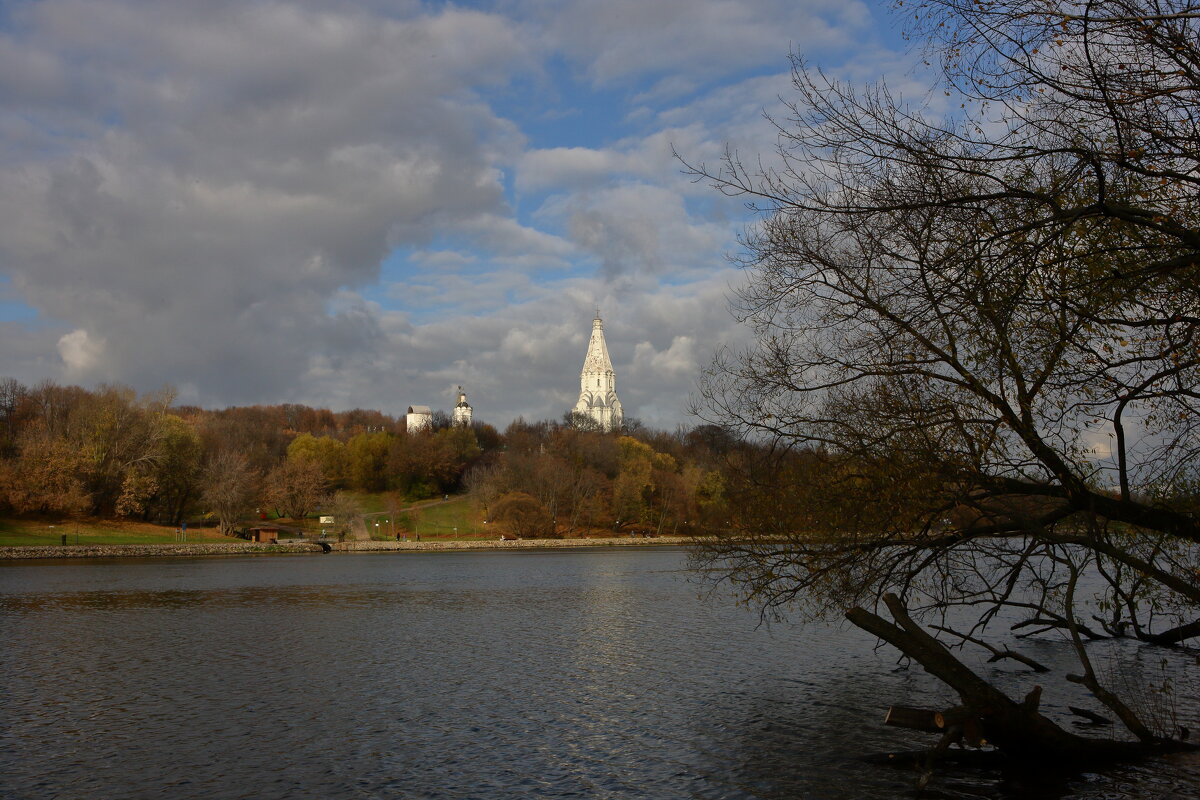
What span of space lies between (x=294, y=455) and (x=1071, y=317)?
135235 millimetres

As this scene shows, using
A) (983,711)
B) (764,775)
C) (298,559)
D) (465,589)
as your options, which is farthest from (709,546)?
(298,559)

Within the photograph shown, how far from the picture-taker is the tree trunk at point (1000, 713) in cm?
1284

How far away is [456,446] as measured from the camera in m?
153

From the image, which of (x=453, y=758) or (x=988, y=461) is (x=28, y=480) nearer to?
(x=453, y=758)

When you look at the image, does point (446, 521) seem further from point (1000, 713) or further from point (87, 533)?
point (1000, 713)

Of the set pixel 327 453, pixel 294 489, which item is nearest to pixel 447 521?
pixel 294 489

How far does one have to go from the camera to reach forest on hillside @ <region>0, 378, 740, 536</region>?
89750 mm

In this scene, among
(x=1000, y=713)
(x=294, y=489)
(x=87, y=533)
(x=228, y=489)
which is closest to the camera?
(x=1000, y=713)

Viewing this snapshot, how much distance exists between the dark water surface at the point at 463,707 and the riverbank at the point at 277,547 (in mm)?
37297

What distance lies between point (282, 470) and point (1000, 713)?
113724mm

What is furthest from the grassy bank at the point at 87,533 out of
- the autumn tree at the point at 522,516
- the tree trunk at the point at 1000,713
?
the tree trunk at the point at 1000,713

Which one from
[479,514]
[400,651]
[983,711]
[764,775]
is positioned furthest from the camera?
[479,514]

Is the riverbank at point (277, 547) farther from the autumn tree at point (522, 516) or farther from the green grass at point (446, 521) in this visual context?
the green grass at point (446, 521)

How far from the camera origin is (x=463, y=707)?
1914 centimetres
